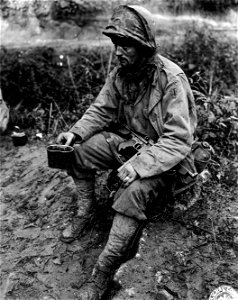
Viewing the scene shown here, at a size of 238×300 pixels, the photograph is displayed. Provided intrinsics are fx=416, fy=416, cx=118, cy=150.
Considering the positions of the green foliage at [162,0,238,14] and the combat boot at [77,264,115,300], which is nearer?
the combat boot at [77,264,115,300]

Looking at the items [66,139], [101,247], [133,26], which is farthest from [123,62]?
[101,247]

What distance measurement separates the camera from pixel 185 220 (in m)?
4.02

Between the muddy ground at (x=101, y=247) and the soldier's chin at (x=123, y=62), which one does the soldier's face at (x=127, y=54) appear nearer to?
the soldier's chin at (x=123, y=62)

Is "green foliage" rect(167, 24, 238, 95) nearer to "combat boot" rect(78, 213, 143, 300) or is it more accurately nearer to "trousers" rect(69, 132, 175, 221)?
"trousers" rect(69, 132, 175, 221)

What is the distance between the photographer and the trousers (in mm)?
3266

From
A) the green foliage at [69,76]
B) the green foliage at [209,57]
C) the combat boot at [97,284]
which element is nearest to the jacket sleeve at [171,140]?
the combat boot at [97,284]

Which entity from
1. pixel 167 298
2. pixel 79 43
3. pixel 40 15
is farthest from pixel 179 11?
pixel 167 298

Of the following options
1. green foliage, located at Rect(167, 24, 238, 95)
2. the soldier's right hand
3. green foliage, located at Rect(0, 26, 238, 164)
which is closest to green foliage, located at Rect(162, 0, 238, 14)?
green foliage, located at Rect(167, 24, 238, 95)

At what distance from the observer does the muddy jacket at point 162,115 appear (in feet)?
10.9

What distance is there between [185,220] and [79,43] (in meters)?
3.63

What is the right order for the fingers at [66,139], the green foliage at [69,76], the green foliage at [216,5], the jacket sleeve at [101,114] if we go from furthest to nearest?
the green foliage at [216,5], the green foliage at [69,76], the jacket sleeve at [101,114], the fingers at [66,139]

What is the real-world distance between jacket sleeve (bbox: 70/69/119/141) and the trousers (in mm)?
117

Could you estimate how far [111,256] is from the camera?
343cm

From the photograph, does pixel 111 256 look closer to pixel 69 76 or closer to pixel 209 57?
pixel 69 76
